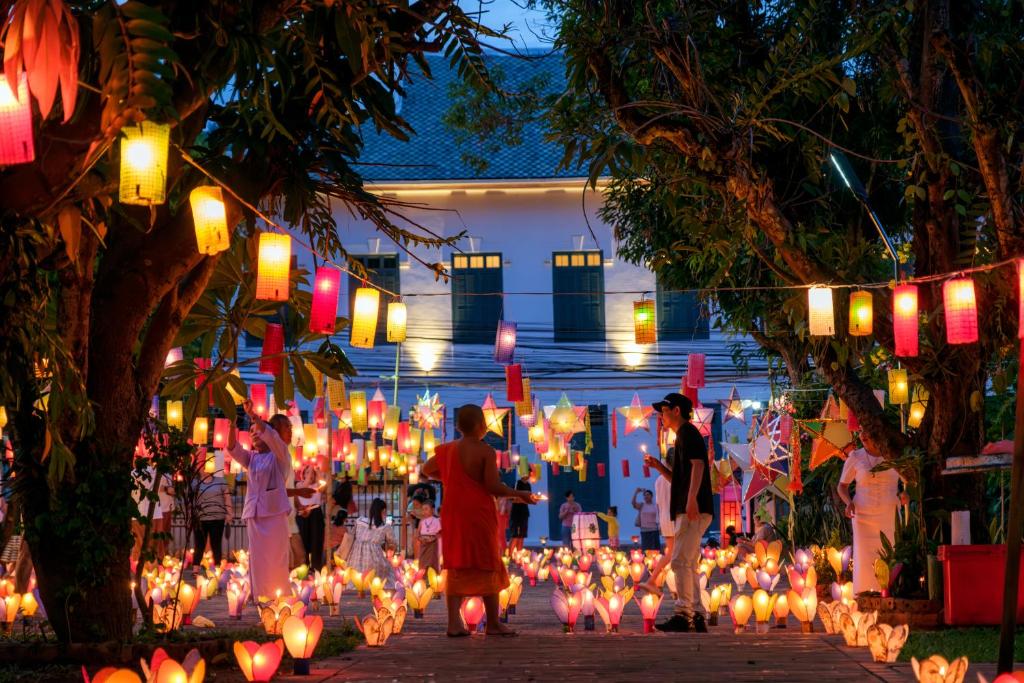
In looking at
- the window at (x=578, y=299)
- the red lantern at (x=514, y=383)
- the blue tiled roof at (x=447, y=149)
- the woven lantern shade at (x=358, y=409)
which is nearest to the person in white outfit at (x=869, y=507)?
the red lantern at (x=514, y=383)

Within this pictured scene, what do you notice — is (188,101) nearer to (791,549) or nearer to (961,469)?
(961,469)

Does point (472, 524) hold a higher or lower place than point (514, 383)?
lower

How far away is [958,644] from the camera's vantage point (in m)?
8.48

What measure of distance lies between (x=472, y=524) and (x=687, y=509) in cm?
160

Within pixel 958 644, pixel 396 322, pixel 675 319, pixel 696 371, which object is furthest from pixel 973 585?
pixel 675 319

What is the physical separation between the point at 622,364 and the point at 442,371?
4128 millimetres

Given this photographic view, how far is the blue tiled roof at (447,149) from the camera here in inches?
1212

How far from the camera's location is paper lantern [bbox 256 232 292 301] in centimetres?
846

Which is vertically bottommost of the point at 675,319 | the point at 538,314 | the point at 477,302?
the point at 675,319

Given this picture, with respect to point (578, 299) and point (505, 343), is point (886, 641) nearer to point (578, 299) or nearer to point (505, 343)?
point (505, 343)

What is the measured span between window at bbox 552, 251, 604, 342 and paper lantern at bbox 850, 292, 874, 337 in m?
19.8

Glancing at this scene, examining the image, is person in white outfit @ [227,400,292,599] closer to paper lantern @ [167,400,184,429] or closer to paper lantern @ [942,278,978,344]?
paper lantern @ [942,278,978,344]

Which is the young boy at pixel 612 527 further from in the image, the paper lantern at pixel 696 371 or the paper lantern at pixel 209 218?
the paper lantern at pixel 209 218

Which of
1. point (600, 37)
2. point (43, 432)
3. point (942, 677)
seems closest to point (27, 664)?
point (43, 432)
